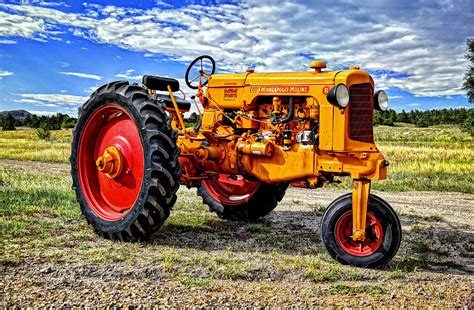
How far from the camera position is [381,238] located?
215 inches

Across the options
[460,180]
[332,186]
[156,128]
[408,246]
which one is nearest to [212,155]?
[156,128]

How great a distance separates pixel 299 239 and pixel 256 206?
4.09ft

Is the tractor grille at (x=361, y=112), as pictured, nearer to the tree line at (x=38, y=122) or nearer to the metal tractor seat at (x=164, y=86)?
the metal tractor seat at (x=164, y=86)

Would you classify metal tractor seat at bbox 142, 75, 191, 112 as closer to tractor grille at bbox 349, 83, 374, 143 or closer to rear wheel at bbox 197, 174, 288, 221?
rear wheel at bbox 197, 174, 288, 221

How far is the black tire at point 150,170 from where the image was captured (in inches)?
226

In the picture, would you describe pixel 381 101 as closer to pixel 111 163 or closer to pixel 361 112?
pixel 361 112

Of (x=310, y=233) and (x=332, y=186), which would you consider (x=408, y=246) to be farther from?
(x=332, y=186)

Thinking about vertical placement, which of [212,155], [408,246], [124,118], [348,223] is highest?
[124,118]

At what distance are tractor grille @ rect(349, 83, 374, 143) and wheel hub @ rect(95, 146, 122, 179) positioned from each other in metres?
2.92

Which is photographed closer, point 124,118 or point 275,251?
point 275,251

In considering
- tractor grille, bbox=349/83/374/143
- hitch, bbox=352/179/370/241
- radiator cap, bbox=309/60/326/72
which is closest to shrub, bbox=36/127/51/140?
radiator cap, bbox=309/60/326/72

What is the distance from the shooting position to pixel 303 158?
614cm

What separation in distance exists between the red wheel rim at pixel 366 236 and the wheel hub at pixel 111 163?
2.84 m

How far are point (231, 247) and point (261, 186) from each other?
1893mm
